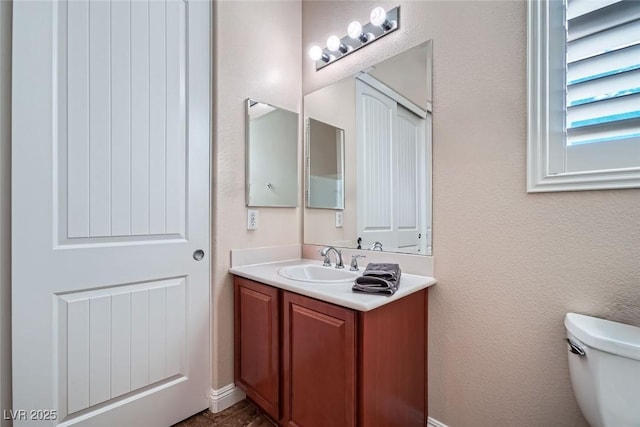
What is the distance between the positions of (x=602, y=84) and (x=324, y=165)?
1.35 m

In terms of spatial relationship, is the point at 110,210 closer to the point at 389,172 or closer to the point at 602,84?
the point at 389,172

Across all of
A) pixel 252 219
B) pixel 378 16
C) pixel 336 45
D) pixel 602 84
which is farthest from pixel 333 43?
pixel 602 84

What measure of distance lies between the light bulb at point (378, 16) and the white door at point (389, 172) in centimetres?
31

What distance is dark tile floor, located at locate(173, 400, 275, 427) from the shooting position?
149 cm

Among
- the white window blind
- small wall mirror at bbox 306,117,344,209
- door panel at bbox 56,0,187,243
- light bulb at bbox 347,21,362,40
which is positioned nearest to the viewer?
the white window blind

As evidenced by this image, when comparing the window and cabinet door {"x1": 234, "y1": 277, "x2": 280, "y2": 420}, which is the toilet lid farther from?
cabinet door {"x1": 234, "y1": 277, "x2": 280, "y2": 420}

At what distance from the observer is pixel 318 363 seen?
3.82 ft

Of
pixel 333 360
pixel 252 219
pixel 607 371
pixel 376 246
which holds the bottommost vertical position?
pixel 333 360

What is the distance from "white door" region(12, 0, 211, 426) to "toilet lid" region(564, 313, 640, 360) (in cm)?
162

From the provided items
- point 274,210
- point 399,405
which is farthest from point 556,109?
point 274,210

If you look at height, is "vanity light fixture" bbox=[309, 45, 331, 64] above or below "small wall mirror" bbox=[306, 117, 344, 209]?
above

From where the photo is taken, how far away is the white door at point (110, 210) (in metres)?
1.13

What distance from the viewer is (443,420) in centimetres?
135

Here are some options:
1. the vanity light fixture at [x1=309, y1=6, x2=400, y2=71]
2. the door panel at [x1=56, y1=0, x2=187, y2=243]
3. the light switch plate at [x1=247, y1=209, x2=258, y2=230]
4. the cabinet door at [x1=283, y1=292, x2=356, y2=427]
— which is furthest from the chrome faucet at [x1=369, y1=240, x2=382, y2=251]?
the vanity light fixture at [x1=309, y1=6, x2=400, y2=71]
